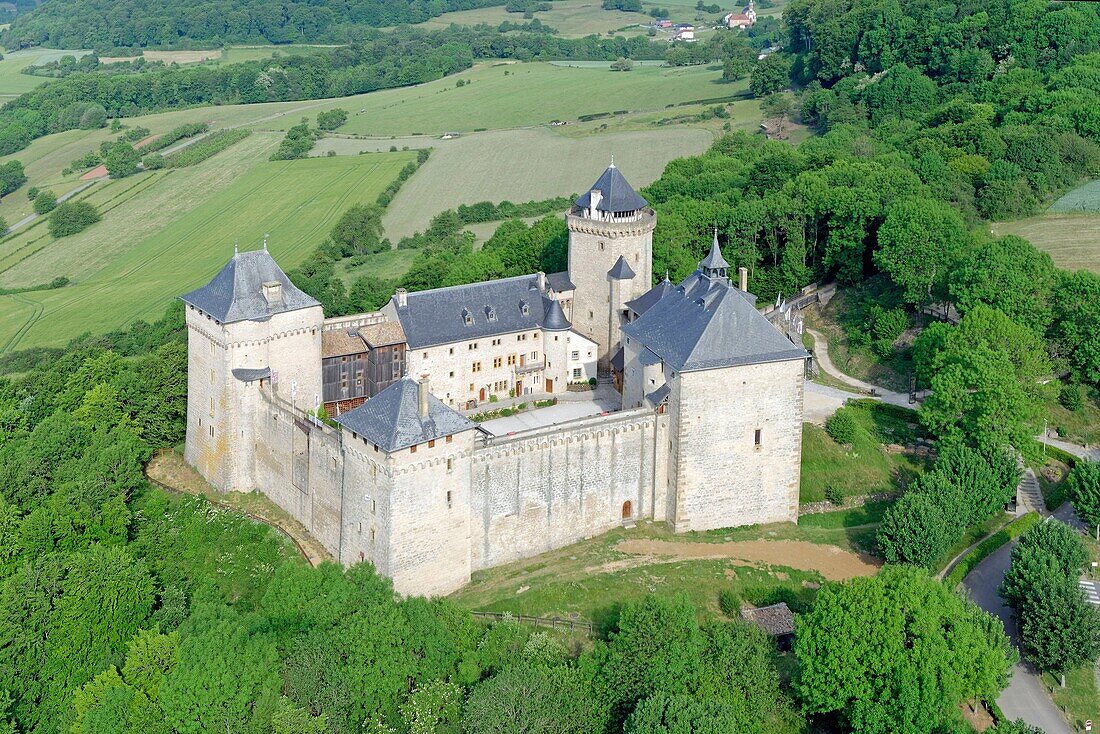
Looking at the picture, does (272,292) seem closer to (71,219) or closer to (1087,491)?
(1087,491)

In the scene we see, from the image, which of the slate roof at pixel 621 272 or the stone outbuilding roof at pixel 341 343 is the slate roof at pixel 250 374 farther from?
the slate roof at pixel 621 272

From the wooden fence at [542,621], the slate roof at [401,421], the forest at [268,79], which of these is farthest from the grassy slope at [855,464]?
the forest at [268,79]

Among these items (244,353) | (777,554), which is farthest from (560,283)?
(777,554)

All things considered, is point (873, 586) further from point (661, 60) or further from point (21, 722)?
point (661, 60)

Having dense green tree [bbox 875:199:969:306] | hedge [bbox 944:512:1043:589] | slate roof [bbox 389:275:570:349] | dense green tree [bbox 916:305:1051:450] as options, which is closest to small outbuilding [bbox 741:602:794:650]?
hedge [bbox 944:512:1043:589]

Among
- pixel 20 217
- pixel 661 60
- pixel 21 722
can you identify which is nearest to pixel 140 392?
pixel 21 722

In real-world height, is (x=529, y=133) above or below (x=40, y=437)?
above
